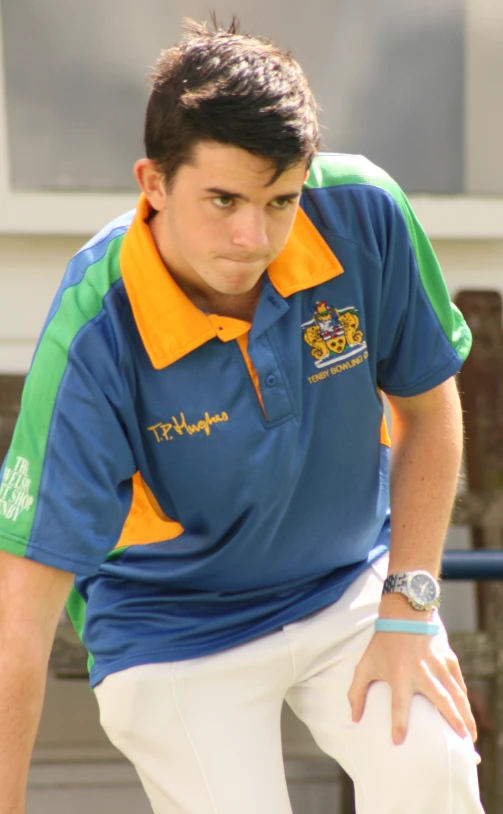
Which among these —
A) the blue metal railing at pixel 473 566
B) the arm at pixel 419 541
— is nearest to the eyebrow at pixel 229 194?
the arm at pixel 419 541

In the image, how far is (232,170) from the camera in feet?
5.49

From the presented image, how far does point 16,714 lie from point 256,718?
1.58 feet

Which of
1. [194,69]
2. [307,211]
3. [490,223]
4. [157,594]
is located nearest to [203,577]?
[157,594]

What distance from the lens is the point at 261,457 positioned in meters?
1.87

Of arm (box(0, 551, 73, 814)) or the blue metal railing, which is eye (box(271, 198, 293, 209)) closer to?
arm (box(0, 551, 73, 814))

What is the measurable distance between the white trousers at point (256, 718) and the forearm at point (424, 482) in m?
0.12

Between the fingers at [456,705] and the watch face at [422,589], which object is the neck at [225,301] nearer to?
the watch face at [422,589]

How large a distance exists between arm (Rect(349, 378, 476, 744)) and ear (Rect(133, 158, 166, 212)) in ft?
1.97

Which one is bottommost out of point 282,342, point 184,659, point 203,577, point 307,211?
point 184,659

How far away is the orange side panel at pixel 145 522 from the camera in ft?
6.54

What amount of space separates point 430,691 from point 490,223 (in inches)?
72.1

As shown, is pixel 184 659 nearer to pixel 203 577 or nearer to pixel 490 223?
pixel 203 577

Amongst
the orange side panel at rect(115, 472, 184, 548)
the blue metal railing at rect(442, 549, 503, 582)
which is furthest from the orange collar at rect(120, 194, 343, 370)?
the blue metal railing at rect(442, 549, 503, 582)

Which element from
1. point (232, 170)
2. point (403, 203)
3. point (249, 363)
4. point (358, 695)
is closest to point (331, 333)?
point (249, 363)
